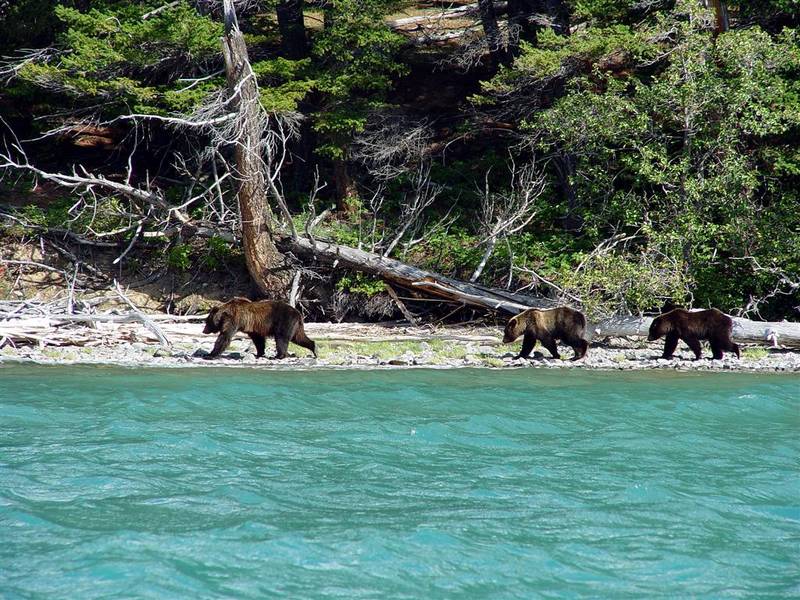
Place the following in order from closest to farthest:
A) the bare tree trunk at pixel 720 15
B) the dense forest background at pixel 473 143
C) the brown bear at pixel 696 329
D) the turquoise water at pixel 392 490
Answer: the turquoise water at pixel 392 490 < the brown bear at pixel 696 329 < the dense forest background at pixel 473 143 < the bare tree trunk at pixel 720 15

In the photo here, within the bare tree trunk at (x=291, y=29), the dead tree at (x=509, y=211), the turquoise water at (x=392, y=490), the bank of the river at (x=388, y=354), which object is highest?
the bare tree trunk at (x=291, y=29)

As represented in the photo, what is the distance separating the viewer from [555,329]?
1423cm

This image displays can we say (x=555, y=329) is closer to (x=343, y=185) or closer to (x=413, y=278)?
(x=413, y=278)

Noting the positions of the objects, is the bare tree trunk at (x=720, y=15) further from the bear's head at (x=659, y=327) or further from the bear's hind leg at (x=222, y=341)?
the bear's hind leg at (x=222, y=341)

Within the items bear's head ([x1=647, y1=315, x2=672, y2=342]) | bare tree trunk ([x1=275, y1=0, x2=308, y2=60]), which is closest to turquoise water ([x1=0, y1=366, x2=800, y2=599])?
bear's head ([x1=647, y1=315, x2=672, y2=342])

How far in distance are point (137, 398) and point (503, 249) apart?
8.75m

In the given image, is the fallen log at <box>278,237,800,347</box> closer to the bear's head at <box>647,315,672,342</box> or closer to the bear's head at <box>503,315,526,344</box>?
the bear's head at <box>647,315,672,342</box>

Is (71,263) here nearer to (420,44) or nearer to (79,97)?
(79,97)

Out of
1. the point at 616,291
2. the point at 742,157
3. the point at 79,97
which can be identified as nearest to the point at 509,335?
the point at 616,291

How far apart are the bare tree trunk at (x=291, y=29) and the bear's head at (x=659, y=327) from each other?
1087 centimetres

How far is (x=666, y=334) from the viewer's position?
47.6 feet

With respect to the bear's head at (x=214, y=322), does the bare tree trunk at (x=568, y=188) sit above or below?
above

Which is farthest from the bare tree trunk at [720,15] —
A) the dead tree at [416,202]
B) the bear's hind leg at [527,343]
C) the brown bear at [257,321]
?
the brown bear at [257,321]

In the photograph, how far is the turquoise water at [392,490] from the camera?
19.6 feet
